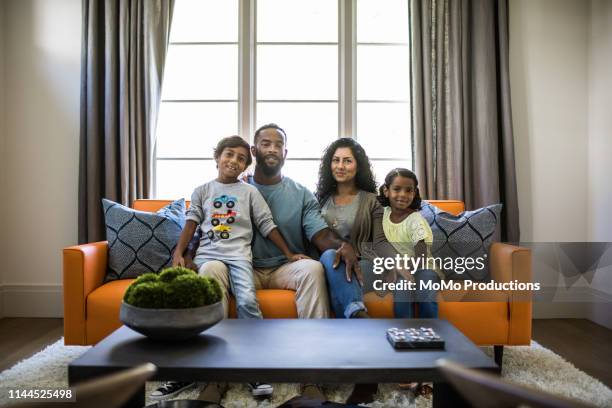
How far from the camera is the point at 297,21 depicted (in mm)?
3307

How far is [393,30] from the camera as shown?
10.8 ft

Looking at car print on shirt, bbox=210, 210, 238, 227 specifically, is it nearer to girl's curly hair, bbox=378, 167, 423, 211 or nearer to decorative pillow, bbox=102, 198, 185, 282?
decorative pillow, bbox=102, 198, 185, 282

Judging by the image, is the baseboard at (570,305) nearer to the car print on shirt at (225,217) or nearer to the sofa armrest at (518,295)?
the sofa armrest at (518,295)

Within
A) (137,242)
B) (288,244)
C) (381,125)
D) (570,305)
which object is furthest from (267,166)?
(570,305)

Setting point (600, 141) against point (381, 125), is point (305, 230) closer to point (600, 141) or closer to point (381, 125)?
point (381, 125)

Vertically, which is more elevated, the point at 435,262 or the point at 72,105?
the point at 72,105

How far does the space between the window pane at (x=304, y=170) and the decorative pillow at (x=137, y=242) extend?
3.83ft

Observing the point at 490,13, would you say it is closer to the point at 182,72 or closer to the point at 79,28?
the point at 182,72

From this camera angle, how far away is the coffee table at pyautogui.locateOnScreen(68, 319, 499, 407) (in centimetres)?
108

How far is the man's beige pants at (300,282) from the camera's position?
1.99 m

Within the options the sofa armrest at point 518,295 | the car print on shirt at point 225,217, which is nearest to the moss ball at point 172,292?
the car print on shirt at point 225,217

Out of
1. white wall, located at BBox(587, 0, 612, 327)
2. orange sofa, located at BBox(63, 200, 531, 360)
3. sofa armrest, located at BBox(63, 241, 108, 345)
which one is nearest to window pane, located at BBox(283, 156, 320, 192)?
orange sofa, located at BBox(63, 200, 531, 360)

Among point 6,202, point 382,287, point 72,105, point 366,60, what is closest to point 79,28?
point 72,105

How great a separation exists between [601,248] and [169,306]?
9.76 ft
